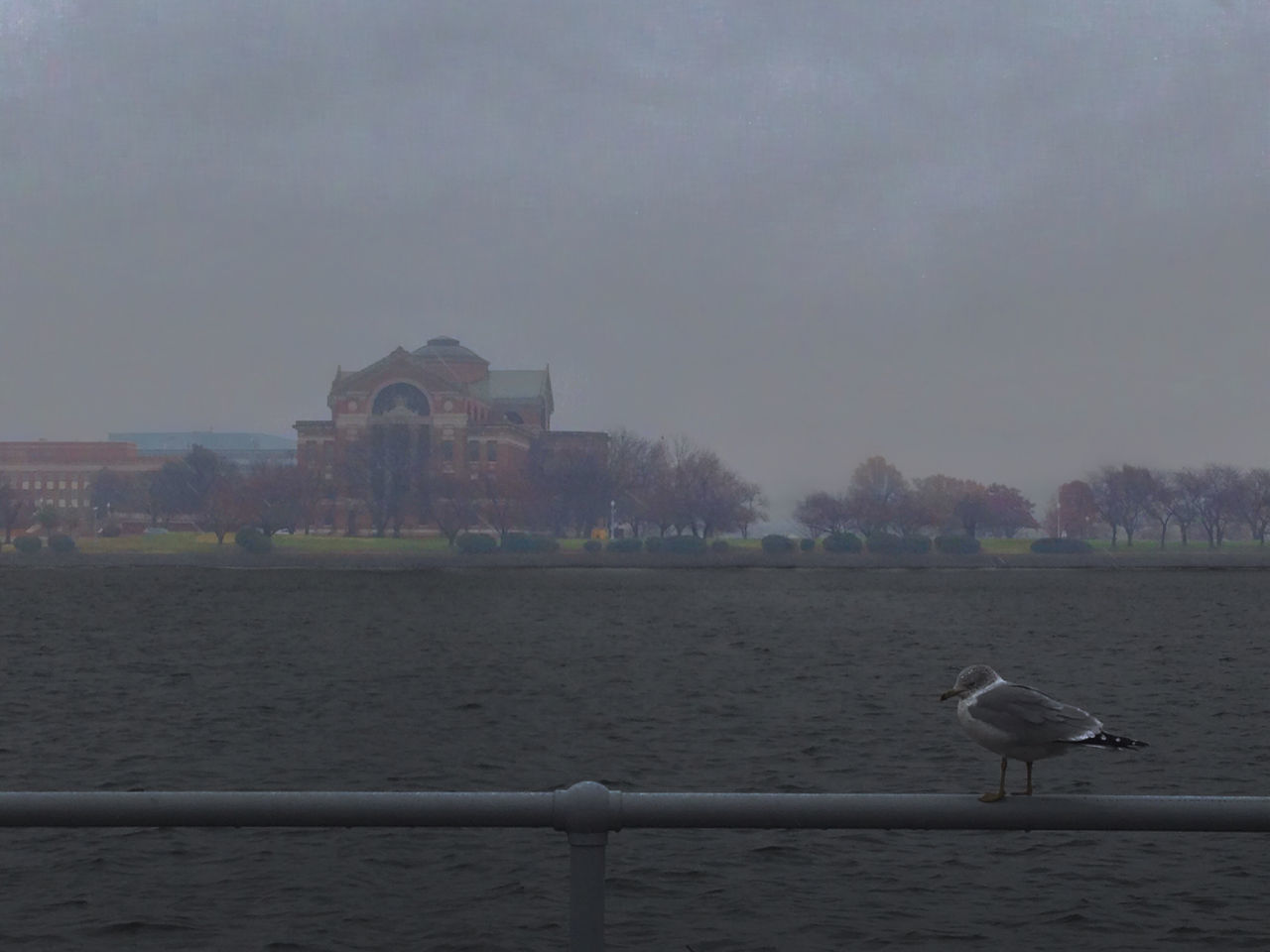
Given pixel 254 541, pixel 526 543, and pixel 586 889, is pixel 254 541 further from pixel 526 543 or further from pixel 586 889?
pixel 586 889

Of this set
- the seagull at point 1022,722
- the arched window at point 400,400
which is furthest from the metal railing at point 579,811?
the arched window at point 400,400

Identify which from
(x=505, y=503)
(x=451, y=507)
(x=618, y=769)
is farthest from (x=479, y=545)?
(x=618, y=769)

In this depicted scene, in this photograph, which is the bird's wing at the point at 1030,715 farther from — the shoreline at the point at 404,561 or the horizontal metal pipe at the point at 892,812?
the shoreline at the point at 404,561

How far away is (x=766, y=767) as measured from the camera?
22.5 metres

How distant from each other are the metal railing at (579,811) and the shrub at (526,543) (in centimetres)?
18806

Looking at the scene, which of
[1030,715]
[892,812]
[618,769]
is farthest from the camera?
[618,769]

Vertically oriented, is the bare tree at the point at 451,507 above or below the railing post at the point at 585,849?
above

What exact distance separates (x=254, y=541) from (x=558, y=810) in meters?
196

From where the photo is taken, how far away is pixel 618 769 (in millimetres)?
22594

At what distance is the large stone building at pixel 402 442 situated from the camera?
19050 centimetres

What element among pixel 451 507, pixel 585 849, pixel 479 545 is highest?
pixel 451 507

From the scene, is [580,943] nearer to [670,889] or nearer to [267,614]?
[670,889]

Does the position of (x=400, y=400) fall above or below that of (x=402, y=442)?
above

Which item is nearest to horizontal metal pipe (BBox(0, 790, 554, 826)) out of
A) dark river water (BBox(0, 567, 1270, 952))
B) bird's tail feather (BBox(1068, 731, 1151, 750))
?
bird's tail feather (BBox(1068, 731, 1151, 750))
